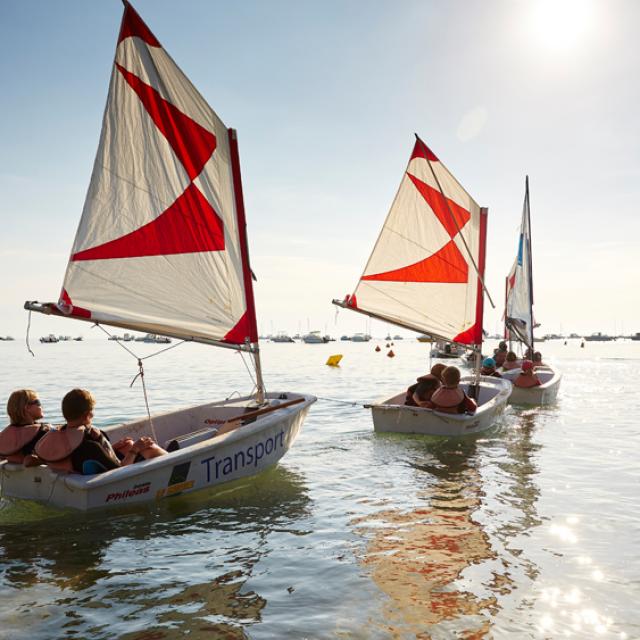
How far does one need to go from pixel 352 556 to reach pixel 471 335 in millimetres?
11231

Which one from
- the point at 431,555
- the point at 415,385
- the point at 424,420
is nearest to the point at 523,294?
the point at 415,385

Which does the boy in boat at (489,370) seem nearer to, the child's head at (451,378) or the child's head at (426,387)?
the child's head at (426,387)

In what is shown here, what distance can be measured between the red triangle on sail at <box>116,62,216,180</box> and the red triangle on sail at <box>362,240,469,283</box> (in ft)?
21.6

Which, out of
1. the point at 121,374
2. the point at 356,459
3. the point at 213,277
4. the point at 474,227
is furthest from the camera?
the point at 121,374

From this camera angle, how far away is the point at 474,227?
1697 cm

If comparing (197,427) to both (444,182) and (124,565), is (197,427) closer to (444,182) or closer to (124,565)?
(124,565)

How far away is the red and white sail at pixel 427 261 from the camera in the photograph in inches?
611

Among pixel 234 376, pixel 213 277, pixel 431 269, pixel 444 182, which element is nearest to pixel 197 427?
pixel 213 277

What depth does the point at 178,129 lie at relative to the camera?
31.7 ft

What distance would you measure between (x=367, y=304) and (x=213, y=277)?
20.2 ft

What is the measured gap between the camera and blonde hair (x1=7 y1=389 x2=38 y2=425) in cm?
769

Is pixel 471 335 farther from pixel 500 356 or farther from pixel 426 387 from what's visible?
pixel 500 356

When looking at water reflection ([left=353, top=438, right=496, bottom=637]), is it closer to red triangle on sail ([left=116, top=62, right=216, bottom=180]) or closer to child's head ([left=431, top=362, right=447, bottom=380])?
child's head ([left=431, top=362, right=447, bottom=380])

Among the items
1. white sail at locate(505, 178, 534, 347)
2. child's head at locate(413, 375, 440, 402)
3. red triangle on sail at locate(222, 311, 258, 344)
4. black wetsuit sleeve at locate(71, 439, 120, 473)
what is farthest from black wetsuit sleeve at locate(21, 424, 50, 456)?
white sail at locate(505, 178, 534, 347)
